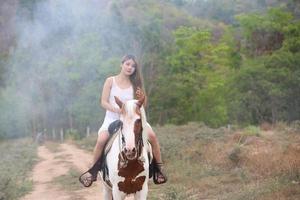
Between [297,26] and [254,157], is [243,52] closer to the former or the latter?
[297,26]

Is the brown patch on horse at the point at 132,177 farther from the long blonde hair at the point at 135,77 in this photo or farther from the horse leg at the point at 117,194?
the long blonde hair at the point at 135,77

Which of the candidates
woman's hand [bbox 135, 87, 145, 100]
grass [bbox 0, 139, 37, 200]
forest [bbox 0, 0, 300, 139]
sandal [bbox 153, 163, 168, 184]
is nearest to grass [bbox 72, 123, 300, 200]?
sandal [bbox 153, 163, 168, 184]

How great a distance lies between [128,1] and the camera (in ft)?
205

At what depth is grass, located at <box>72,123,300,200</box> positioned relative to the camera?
855cm

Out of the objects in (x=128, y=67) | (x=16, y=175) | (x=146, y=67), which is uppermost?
(x=128, y=67)

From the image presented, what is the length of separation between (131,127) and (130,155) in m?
0.27

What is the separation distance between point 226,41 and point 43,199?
44.5 m

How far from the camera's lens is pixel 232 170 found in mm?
11289

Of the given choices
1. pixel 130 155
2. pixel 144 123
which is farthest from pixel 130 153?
pixel 144 123

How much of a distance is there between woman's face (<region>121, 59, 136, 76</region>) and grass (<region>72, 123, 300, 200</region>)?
3.11m

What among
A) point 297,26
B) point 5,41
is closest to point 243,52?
point 297,26

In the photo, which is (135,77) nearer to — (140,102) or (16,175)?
(140,102)

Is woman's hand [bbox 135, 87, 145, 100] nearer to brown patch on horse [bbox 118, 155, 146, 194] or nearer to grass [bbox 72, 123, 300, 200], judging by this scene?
brown patch on horse [bbox 118, 155, 146, 194]

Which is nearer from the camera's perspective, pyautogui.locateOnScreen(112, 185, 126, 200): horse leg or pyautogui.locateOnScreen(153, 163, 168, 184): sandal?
pyautogui.locateOnScreen(112, 185, 126, 200): horse leg
